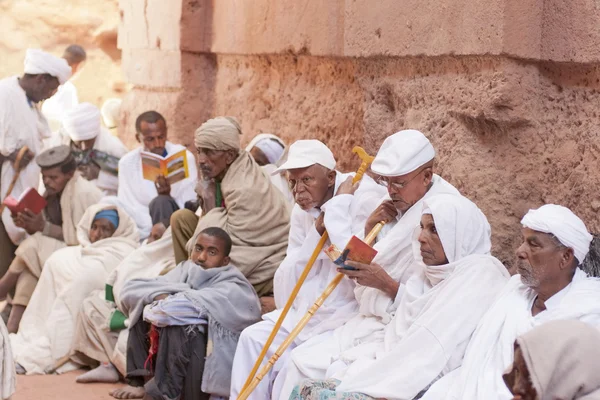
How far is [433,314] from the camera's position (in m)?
4.97

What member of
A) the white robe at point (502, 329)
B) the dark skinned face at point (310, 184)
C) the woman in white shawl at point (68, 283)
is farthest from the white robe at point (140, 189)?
the white robe at point (502, 329)

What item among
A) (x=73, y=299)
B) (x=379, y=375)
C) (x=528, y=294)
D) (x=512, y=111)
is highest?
(x=512, y=111)

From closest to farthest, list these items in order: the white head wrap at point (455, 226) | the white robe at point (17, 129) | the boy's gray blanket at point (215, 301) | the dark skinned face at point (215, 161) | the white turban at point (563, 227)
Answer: the white turban at point (563, 227) < the white head wrap at point (455, 226) < the boy's gray blanket at point (215, 301) < the dark skinned face at point (215, 161) < the white robe at point (17, 129)

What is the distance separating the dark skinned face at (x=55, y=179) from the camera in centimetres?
860

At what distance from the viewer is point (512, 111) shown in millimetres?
6184

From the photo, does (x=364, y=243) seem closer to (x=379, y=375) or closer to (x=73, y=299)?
(x=379, y=375)

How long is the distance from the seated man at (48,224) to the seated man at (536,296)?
4.62 meters

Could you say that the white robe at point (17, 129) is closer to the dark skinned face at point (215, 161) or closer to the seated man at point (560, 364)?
the dark skinned face at point (215, 161)

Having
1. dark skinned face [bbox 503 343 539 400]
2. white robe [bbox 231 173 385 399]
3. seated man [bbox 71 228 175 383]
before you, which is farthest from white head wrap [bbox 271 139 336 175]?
dark skinned face [bbox 503 343 539 400]

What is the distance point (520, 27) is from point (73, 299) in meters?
3.83

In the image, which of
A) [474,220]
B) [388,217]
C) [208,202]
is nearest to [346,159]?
[208,202]

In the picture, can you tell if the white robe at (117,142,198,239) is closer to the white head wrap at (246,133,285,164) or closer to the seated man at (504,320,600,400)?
the white head wrap at (246,133,285,164)

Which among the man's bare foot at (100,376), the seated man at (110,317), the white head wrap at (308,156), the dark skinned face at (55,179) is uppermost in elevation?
the white head wrap at (308,156)

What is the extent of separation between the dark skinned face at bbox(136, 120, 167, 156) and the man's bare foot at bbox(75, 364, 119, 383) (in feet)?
7.01
